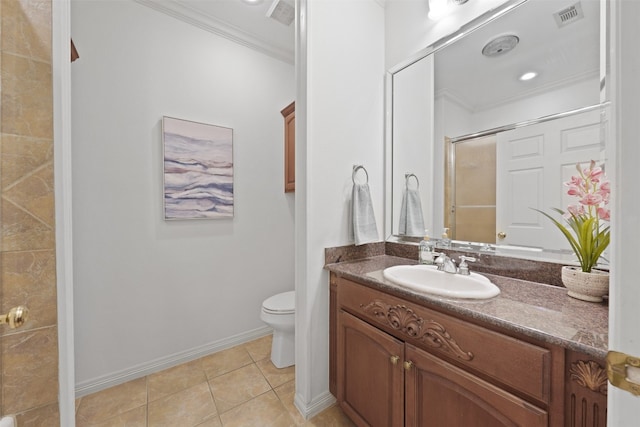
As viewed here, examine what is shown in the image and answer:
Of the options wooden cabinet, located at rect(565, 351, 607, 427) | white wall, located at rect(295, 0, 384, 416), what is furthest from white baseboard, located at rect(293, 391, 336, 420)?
wooden cabinet, located at rect(565, 351, 607, 427)

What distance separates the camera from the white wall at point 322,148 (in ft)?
4.58

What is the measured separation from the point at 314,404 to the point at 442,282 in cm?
100

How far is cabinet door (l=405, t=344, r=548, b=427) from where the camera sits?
732 millimetres

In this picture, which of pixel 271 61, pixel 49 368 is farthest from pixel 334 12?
pixel 49 368

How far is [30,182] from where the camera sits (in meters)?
0.81

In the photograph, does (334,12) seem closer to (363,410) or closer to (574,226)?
(574,226)

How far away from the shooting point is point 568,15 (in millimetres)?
1059

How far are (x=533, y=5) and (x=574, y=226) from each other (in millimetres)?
998

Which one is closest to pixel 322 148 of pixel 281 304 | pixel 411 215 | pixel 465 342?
pixel 411 215

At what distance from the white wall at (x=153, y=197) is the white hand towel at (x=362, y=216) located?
1073mm

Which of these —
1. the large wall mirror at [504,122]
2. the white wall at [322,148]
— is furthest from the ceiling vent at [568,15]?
the white wall at [322,148]

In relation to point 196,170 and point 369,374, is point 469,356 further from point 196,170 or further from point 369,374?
point 196,170

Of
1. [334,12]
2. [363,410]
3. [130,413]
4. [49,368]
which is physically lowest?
[130,413]

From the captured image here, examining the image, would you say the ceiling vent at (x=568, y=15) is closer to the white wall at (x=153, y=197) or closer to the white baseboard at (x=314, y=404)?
the white wall at (x=153, y=197)
